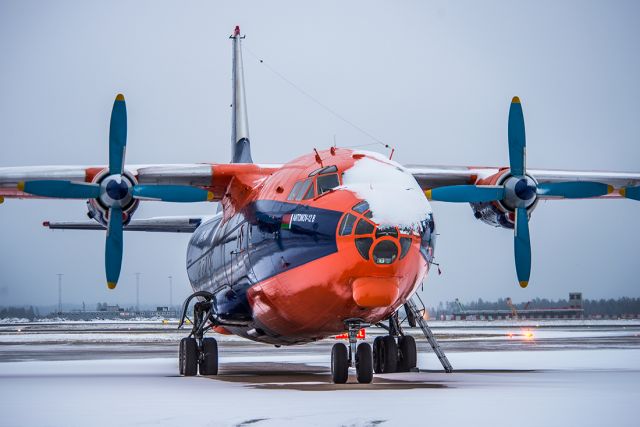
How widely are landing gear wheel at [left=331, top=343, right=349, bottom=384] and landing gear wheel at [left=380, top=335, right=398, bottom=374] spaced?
13.7ft

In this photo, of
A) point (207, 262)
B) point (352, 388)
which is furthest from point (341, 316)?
point (207, 262)

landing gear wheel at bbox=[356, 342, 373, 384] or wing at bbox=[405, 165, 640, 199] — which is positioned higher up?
wing at bbox=[405, 165, 640, 199]

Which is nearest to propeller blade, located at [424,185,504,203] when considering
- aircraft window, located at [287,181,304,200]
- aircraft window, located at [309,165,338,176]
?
aircraft window, located at [309,165,338,176]

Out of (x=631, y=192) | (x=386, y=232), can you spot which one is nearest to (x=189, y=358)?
(x=386, y=232)

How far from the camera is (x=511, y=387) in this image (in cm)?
1523

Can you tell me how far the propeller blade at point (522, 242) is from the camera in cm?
2211

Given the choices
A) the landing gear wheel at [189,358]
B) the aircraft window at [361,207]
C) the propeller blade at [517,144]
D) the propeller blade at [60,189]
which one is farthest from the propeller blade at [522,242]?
the propeller blade at [60,189]

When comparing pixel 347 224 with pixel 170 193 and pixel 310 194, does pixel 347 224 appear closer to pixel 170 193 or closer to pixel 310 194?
pixel 310 194

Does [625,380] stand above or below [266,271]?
below

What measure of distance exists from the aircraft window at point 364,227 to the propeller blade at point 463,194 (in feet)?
18.5

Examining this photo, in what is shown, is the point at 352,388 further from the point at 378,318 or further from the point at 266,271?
the point at 266,271

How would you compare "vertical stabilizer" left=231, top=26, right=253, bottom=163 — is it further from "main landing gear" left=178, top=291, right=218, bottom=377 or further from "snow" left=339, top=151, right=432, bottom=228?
"snow" left=339, top=151, right=432, bottom=228

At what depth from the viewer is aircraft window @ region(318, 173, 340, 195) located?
56.6 ft

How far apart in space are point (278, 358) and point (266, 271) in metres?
11.0
